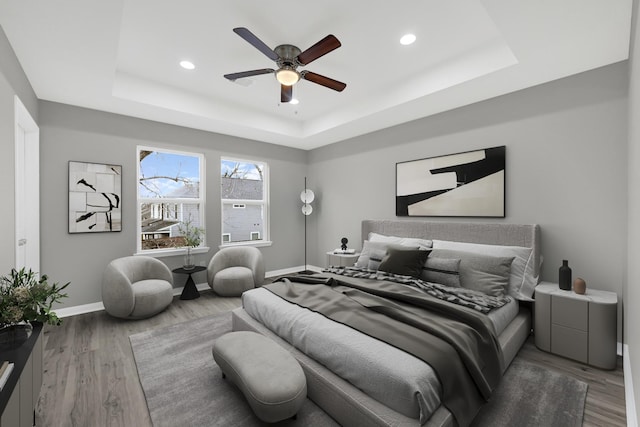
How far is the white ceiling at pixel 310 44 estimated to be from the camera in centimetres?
205

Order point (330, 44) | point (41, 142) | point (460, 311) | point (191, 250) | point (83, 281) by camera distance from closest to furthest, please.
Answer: point (460, 311) < point (330, 44) < point (41, 142) < point (83, 281) < point (191, 250)

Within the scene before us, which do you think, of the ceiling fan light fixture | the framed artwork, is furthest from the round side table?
the framed artwork

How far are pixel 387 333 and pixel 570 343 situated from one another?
188cm

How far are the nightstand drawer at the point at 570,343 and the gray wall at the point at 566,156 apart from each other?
64 centimetres

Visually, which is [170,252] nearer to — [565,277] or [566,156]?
[565,277]

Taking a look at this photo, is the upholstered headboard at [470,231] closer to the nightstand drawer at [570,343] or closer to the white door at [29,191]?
Answer: the nightstand drawer at [570,343]

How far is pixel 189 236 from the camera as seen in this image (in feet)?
14.5

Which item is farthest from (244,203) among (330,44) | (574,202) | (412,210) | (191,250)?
(574,202)

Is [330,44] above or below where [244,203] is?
above

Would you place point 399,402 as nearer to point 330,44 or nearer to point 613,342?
point 613,342

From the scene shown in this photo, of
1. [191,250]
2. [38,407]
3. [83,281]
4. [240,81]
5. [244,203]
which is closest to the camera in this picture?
[38,407]

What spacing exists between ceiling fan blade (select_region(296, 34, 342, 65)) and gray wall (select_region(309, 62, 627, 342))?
219 cm

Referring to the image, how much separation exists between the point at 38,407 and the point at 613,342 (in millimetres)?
4280

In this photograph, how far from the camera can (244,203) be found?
17.0 feet
